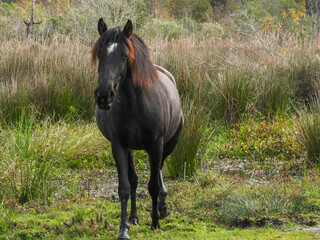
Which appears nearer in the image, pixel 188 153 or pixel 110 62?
pixel 110 62

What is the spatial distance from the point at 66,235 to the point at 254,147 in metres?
3.69

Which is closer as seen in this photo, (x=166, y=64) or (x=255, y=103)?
(x=255, y=103)

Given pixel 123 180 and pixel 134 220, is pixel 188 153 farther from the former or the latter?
pixel 123 180

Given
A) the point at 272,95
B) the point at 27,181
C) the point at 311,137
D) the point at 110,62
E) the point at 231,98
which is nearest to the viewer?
the point at 110,62

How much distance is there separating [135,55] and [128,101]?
0.37 meters

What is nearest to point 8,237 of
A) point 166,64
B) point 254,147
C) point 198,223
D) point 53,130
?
point 198,223

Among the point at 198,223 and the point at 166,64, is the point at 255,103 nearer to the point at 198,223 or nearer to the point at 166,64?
the point at 166,64

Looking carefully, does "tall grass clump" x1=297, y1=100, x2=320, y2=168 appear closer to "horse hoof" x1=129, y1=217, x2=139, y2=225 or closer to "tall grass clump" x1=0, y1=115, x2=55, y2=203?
"horse hoof" x1=129, y1=217, x2=139, y2=225

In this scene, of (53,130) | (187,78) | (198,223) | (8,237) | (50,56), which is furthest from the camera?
(50,56)

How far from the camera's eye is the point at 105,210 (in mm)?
4844

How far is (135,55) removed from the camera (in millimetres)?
3689

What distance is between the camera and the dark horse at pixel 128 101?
3436mm

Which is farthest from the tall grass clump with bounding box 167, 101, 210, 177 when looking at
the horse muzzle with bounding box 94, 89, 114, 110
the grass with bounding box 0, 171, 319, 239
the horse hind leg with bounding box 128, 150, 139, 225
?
the horse muzzle with bounding box 94, 89, 114, 110

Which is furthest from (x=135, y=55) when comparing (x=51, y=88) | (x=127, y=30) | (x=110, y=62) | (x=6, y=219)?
(x=51, y=88)
